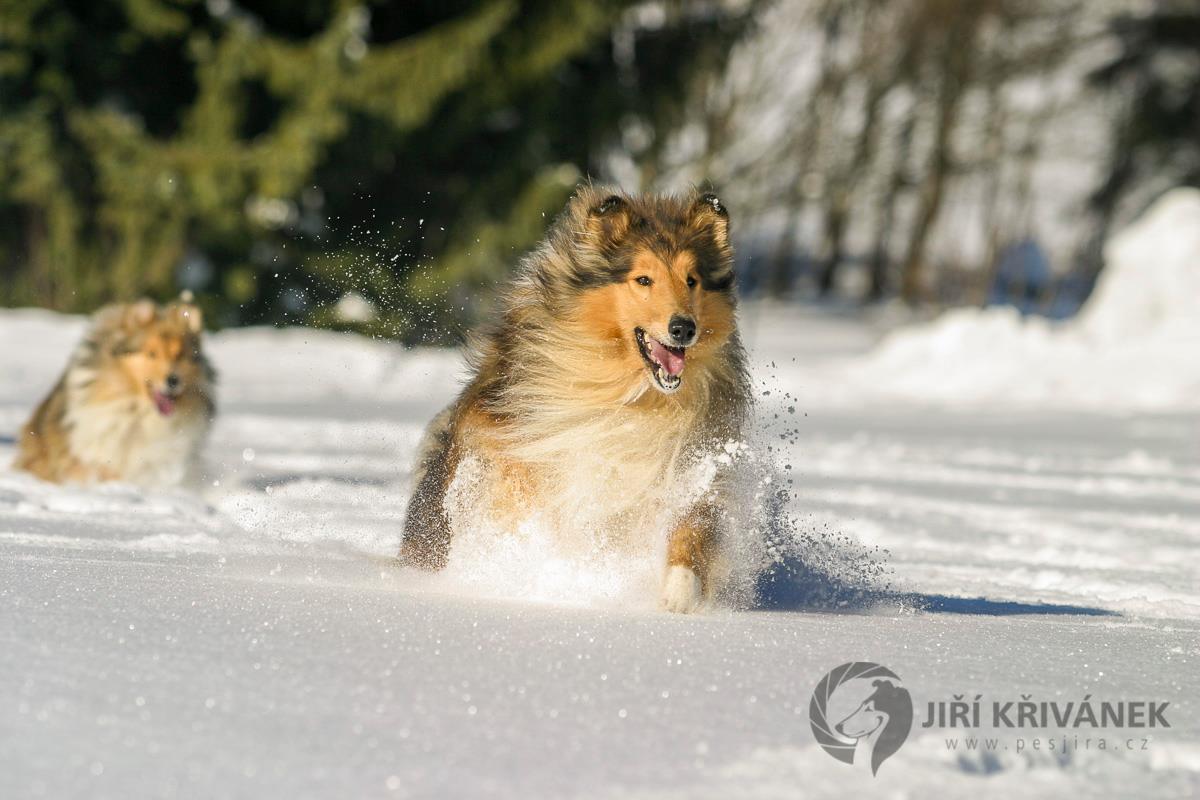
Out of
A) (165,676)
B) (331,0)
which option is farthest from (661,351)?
(331,0)

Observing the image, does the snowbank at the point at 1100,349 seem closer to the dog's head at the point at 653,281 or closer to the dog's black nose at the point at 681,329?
the dog's head at the point at 653,281

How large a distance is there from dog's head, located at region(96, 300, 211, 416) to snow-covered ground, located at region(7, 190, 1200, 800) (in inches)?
25.0

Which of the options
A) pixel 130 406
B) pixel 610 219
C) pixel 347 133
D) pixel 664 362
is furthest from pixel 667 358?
pixel 347 133

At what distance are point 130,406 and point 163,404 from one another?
0.18 metres

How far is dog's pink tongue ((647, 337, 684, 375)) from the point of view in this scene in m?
4.42

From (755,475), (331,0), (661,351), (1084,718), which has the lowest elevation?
(1084,718)

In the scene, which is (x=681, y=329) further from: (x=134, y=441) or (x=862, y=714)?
(x=134, y=441)

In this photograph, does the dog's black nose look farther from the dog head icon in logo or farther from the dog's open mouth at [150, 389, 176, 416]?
the dog's open mouth at [150, 389, 176, 416]

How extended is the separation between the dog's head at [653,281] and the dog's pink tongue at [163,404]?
377 cm

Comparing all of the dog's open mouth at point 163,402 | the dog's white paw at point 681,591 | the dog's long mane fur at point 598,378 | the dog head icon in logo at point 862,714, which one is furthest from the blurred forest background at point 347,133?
the dog head icon in logo at point 862,714

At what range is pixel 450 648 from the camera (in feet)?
9.96

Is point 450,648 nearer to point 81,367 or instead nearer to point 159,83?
point 81,367

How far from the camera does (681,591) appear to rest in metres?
4.17

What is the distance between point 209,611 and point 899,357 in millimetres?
16089
